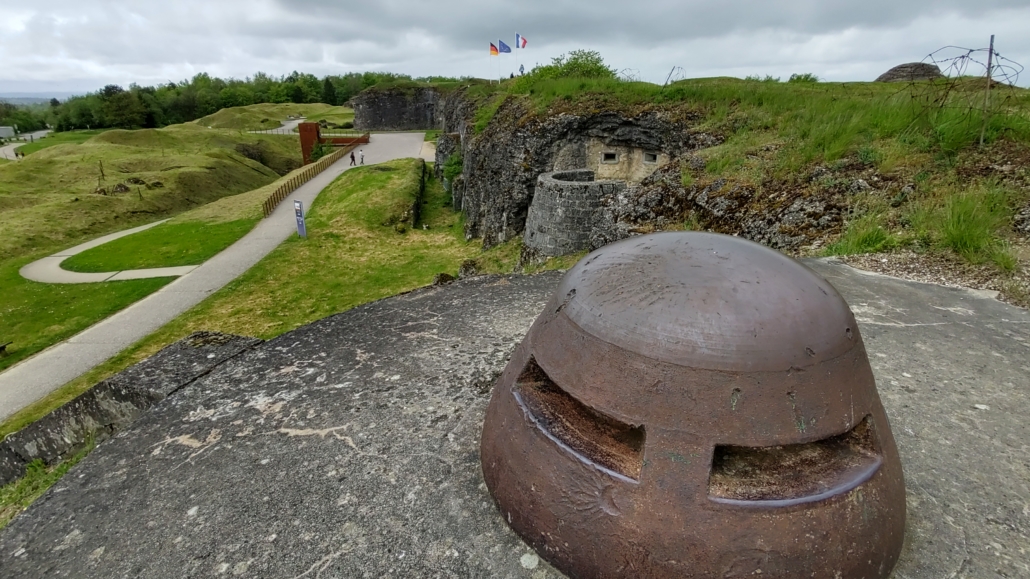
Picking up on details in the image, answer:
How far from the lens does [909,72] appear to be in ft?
61.4

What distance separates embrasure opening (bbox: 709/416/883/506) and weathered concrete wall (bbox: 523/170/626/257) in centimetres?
962

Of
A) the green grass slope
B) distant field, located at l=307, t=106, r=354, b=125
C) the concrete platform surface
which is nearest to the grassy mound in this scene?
the green grass slope

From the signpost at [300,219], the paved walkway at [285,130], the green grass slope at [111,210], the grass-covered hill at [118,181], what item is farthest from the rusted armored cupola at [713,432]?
the paved walkway at [285,130]

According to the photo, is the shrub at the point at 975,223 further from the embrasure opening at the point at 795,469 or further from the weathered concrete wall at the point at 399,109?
the weathered concrete wall at the point at 399,109

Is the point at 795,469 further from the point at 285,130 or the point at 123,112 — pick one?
the point at 123,112

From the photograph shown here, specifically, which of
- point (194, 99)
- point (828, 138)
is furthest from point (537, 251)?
point (194, 99)

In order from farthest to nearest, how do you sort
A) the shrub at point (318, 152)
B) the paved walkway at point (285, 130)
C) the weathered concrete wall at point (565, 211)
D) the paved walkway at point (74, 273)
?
the paved walkway at point (285, 130) < the shrub at point (318, 152) < the paved walkway at point (74, 273) < the weathered concrete wall at point (565, 211)

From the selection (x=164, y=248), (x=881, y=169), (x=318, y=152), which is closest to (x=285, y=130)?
(x=318, y=152)

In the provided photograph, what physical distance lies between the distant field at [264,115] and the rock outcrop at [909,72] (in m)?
52.1

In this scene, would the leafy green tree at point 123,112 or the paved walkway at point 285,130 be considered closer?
the paved walkway at point 285,130

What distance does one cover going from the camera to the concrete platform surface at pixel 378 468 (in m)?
2.64

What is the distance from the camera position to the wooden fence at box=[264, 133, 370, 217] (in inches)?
901

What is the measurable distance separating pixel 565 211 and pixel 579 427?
1017 cm

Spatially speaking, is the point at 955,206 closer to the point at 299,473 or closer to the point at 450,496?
the point at 450,496
